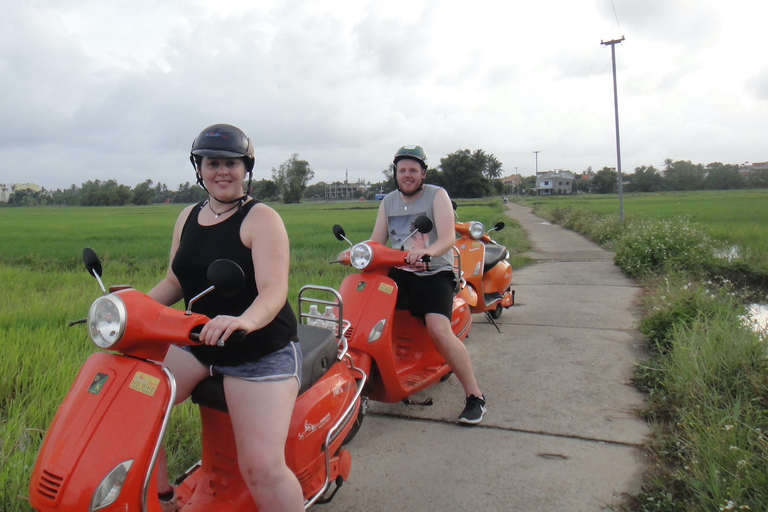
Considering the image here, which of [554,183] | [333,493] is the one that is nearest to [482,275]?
[333,493]

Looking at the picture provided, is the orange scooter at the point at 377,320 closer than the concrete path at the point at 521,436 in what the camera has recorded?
No

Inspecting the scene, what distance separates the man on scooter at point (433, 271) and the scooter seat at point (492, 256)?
2.45m

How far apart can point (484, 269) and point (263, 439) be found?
14.9 feet

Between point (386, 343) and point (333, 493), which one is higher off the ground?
point (386, 343)

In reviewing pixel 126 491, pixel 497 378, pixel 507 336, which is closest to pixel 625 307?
pixel 507 336

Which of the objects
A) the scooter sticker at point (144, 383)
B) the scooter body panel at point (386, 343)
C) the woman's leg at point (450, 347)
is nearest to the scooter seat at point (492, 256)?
the scooter body panel at point (386, 343)

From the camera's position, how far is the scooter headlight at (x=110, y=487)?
164 cm

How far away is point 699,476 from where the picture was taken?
8.37 ft

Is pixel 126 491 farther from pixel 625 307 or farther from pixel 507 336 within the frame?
pixel 625 307

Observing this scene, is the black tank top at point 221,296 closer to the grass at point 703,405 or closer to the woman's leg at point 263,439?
the woman's leg at point 263,439

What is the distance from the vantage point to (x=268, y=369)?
6.89 ft

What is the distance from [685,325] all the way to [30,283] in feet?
25.2

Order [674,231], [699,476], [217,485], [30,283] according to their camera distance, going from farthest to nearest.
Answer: [674,231] → [30,283] → [699,476] → [217,485]

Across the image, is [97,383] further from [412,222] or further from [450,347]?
[412,222]
